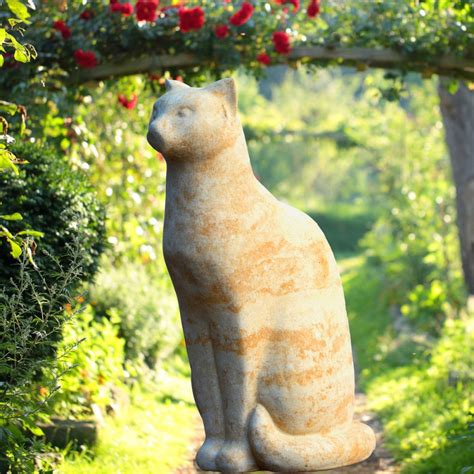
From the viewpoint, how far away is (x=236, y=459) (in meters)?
4.62

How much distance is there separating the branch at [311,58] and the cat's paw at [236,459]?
11.9ft

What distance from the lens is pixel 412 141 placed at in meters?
18.1

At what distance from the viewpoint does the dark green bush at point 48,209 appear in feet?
19.0

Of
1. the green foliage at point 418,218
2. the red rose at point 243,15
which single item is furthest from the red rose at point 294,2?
the green foliage at point 418,218

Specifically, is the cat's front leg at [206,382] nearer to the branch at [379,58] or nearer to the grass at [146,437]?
the grass at [146,437]

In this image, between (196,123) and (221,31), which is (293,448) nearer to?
(196,123)

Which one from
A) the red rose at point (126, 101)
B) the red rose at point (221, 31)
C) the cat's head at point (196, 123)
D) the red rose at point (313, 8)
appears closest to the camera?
the cat's head at point (196, 123)

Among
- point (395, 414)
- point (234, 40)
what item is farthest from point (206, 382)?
point (395, 414)

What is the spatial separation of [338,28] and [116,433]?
360 cm

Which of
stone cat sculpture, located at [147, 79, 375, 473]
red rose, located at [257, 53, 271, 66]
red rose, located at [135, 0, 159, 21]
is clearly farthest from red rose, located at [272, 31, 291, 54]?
stone cat sculpture, located at [147, 79, 375, 473]

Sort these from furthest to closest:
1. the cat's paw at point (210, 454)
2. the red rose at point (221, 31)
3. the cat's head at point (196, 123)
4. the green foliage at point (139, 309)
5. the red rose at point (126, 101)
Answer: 1. the green foliage at point (139, 309)
2. the red rose at point (126, 101)
3. the red rose at point (221, 31)
4. the cat's paw at point (210, 454)
5. the cat's head at point (196, 123)

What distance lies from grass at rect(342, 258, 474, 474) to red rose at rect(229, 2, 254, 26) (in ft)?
10.5

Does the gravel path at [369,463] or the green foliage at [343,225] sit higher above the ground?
the gravel path at [369,463]

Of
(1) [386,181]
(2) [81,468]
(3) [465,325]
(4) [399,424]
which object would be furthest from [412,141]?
(2) [81,468]
